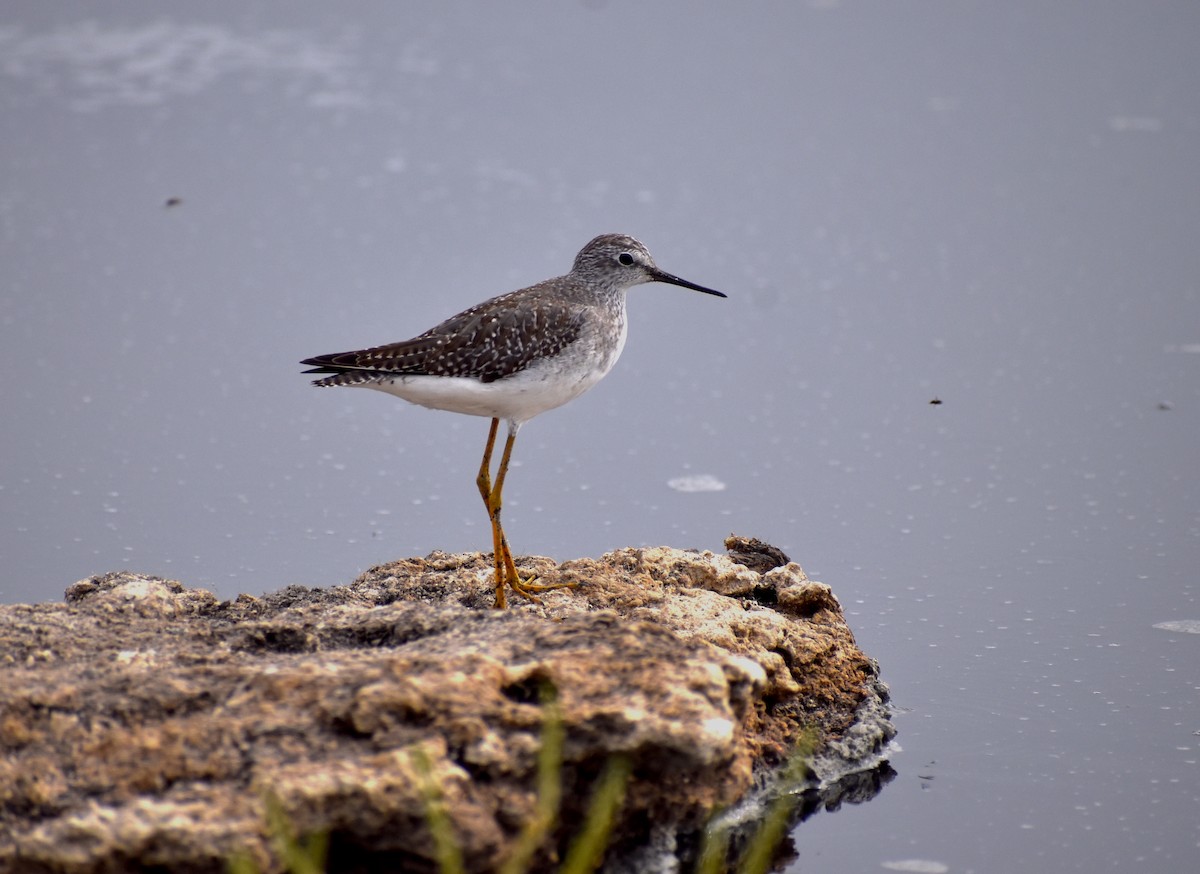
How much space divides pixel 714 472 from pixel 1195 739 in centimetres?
261

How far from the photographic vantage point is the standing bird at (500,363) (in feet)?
18.6

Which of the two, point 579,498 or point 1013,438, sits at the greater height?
point 1013,438

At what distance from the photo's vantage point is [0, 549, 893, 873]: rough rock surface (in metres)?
3.52

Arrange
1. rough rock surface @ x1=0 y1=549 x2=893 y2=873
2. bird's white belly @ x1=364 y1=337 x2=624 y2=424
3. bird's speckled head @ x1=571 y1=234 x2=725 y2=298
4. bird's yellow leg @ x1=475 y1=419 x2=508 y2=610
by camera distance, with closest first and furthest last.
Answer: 1. rough rock surface @ x1=0 y1=549 x2=893 y2=873
2. bird's yellow leg @ x1=475 y1=419 x2=508 y2=610
3. bird's white belly @ x1=364 y1=337 x2=624 y2=424
4. bird's speckled head @ x1=571 y1=234 x2=725 y2=298

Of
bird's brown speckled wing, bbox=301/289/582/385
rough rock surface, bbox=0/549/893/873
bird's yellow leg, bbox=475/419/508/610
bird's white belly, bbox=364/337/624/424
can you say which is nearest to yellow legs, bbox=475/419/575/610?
bird's yellow leg, bbox=475/419/508/610

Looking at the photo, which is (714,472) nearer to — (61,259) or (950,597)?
(950,597)


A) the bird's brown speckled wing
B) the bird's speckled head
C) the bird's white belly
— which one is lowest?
the bird's white belly

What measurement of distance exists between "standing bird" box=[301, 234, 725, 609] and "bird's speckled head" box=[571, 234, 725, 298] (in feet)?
0.96

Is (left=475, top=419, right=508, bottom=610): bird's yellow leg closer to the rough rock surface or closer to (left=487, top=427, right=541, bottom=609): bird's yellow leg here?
(left=487, top=427, right=541, bottom=609): bird's yellow leg

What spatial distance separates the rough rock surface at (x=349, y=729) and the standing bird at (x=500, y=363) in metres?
1.14

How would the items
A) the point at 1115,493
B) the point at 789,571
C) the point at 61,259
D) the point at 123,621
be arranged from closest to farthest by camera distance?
the point at 123,621
the point at 789,571
the point at 1115,493
the point at 61,259

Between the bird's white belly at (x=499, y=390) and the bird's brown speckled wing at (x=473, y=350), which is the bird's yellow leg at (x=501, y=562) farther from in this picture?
the bird's brown speckled wing at (x=473, y=350)

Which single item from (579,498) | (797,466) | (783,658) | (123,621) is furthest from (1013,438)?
(123,621)

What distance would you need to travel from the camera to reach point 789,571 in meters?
5.55
